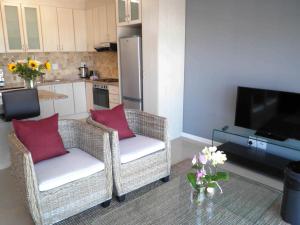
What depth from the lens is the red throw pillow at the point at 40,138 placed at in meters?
2.11

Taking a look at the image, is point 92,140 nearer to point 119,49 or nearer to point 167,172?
point 167,172

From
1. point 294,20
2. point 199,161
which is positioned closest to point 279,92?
point 294,20

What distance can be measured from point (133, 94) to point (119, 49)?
2.59ft

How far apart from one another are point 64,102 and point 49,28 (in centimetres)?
152

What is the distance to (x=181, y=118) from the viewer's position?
13.6ft

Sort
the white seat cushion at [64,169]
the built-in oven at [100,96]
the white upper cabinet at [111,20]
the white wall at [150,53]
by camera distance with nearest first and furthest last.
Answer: the white seat cushion at [64,169]
the white wall at [150,53]
the white upper cabinet at [111,20]
the built-in oven at [100,96]

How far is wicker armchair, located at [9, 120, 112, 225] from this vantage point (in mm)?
1845

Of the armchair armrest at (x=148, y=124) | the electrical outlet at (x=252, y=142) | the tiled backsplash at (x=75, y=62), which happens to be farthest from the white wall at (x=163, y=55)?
the tiled backsplash at (x=75, y=62)

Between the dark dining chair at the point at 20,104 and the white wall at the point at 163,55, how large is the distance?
1606 millimetres

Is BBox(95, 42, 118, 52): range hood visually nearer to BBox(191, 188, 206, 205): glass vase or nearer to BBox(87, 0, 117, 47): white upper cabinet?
BBox(87, 0, 117, 47): white upper cabinet

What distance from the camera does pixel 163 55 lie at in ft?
11.8

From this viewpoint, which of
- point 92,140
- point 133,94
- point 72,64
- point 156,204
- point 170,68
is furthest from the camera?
point 72,64

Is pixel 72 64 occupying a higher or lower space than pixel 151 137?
higher

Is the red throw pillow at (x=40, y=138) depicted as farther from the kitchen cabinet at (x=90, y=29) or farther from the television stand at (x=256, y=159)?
the kitchen cabinet at (x=90, y=29)
